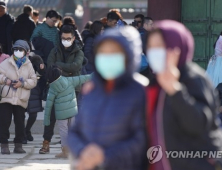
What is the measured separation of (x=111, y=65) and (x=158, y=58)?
31cm

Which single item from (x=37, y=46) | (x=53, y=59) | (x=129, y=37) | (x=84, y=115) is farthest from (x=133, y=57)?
(x=37, y=46)

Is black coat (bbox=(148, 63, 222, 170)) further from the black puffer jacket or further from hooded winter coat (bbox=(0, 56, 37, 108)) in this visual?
the black puffer jacket

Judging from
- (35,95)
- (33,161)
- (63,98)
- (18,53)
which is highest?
(18,53)

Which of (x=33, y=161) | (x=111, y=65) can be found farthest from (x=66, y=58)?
(x=111, y=65)

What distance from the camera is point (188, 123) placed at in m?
4.94

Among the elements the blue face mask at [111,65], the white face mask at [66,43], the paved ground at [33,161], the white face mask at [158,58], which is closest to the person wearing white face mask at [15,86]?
the paved ground at [33,161]

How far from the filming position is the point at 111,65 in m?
4.99

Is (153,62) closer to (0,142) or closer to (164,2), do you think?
(0,142)

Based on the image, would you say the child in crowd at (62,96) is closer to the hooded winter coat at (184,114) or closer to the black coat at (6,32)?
the black coat at (6,32)

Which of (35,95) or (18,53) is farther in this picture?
(35,95)

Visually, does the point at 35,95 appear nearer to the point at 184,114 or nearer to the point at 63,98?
the point at 63,98

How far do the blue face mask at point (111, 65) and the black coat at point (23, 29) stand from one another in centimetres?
1086

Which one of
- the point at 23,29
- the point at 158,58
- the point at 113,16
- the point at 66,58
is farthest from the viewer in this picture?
the point at 23,29

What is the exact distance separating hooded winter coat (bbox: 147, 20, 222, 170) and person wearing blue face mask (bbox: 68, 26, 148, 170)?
0.09 m
